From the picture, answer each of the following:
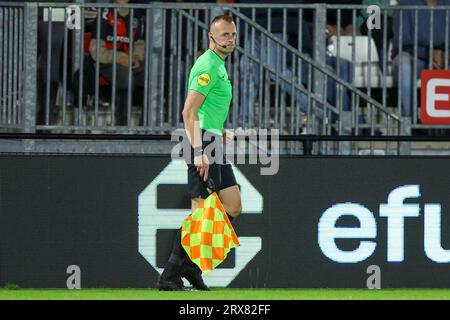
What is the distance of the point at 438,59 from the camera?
619 inches

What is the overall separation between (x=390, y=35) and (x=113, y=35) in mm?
3285

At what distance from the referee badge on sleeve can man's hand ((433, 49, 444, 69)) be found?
401cm

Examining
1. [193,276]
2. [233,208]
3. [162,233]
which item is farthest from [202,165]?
[162,233]

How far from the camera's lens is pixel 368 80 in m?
15.1

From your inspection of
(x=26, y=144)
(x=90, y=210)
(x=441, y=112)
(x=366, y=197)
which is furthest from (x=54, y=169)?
(x=441, y=112)

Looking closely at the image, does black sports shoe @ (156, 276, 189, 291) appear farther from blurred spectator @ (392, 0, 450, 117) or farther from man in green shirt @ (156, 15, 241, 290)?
blurred spectator @ (392, 0, 450, 117)

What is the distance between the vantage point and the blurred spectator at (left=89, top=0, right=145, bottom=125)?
14.9 metres

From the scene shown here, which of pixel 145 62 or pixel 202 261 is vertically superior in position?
pixel 145 62

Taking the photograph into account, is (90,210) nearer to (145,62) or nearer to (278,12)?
(145,62)

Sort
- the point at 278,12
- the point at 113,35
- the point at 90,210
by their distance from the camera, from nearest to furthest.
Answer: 1. the point at 90,210
2. the point at 113,35
3. the point at 278,12

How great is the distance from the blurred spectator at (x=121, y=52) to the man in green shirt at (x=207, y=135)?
95.9 inches

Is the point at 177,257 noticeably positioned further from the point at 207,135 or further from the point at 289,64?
the point at 289,64

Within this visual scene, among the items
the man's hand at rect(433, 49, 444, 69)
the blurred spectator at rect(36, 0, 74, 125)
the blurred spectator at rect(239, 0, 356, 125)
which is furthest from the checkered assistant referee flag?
the man's hand at rect(433, 49, 444, 69)

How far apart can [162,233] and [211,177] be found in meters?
1.15
